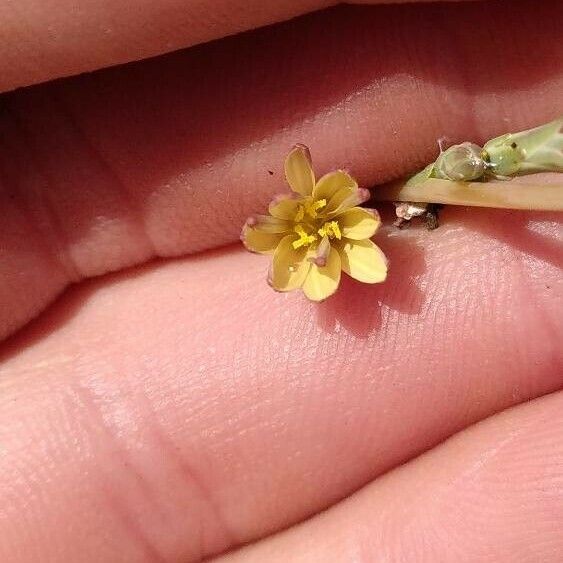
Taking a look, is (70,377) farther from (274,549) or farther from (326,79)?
(326,79)

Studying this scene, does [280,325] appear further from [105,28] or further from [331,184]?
[105,28]

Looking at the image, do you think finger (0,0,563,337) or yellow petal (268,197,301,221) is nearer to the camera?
yellow petal (268,197,301,221)

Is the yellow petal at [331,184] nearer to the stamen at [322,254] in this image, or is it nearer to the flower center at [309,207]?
the flower center at [309,207]

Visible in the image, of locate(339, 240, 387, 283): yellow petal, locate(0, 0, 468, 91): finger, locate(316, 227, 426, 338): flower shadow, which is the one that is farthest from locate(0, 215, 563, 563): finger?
locate(0, 0, 468, 91): finger

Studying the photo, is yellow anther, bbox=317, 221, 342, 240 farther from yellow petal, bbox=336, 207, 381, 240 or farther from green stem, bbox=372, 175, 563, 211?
green stem, bbox=372, 175, 563, 211

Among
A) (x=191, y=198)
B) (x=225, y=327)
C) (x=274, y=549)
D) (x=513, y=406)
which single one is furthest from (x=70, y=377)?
(x=513, y=406)

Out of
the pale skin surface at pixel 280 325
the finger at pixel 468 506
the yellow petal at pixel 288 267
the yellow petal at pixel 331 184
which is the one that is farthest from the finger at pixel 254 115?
the finger at pixel 468 506
